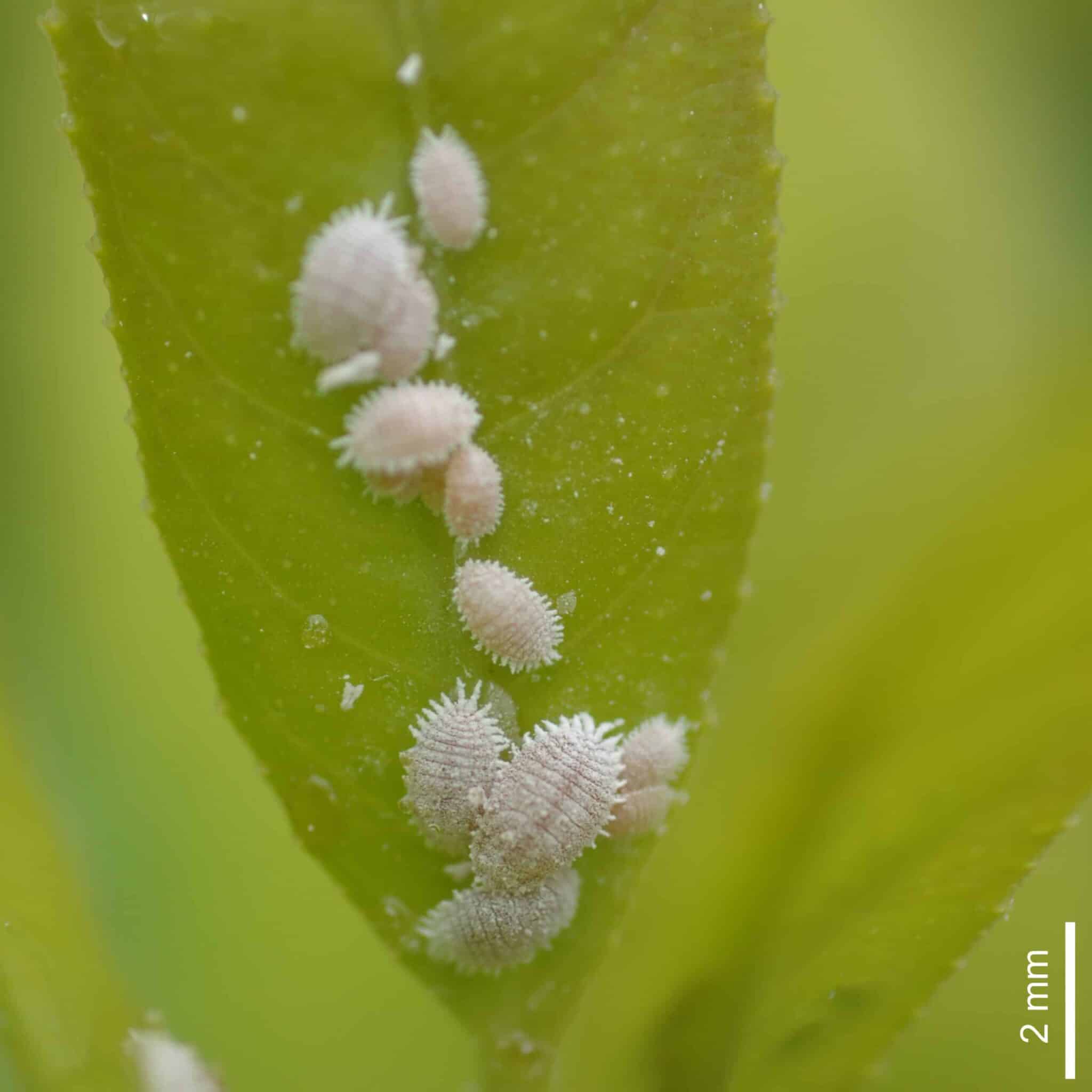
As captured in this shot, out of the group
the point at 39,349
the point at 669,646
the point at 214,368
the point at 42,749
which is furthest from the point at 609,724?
the point at 39,349

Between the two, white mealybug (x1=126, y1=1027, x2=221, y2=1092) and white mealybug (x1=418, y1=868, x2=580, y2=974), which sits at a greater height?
white mealybug (x1=418, y1=868, x2=580, y2=974)

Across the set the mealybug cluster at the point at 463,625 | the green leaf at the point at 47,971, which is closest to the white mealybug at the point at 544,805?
the mealybug cluster at the point at 463,625

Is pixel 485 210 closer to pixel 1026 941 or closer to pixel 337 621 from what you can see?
pixel 337 621

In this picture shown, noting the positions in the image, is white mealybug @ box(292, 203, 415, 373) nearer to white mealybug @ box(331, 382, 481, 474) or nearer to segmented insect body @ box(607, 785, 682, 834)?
white mealybug @ box(331, 382, 481, 474)

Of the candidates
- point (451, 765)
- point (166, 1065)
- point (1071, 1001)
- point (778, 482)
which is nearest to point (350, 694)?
point (451, 765)

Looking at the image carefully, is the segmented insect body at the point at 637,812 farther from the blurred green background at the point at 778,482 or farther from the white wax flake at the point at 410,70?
the white wax flake at the point at 410,70

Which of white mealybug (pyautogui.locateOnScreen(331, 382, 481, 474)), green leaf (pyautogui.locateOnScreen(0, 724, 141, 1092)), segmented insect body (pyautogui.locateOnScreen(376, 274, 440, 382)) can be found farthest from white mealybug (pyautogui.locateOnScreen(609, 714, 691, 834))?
green leaf (pyautogui.locateOnScreen(0, 724, 141, 1092))

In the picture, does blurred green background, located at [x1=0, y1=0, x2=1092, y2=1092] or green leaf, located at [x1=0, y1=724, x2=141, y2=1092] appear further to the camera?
blurred green background, located at [x1=0, y1=0, x2=1092, y2=1092]
